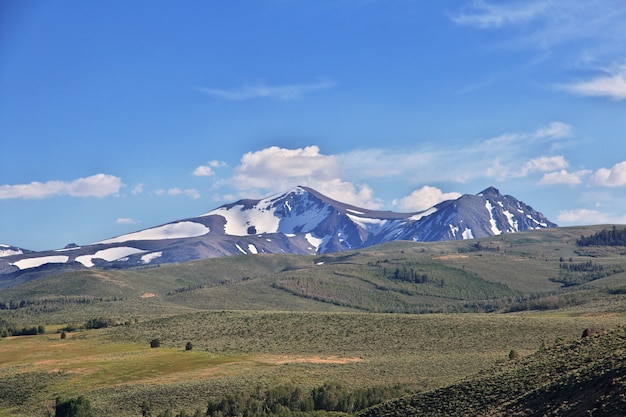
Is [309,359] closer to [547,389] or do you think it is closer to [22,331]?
[547,389]

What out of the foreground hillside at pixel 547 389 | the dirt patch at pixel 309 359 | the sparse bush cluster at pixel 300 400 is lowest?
the sparse bush cluster at pixel 300 400

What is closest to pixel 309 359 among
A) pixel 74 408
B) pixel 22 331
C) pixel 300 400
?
pixel 300 400

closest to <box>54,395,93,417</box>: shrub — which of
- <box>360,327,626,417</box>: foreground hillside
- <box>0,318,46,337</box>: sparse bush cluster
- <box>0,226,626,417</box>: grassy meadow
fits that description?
<box>0,226,626,417</box>: grassy meadow

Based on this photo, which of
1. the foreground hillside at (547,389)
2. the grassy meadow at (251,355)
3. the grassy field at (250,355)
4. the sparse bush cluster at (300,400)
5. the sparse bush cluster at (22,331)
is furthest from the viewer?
the sparse bush cluster at (22,331)

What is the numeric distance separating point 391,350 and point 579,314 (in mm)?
42818

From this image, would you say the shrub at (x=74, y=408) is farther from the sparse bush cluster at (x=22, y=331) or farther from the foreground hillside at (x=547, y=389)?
the sparse bush cluster at (x=22, y=331)

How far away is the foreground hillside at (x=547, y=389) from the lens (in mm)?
37438

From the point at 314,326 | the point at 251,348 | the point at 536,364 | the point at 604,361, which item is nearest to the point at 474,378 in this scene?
the point at 536,364

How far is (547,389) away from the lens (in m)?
42.2

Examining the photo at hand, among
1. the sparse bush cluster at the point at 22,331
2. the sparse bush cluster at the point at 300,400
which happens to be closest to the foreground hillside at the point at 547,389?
the sparse bush cluster at the point at 300,400

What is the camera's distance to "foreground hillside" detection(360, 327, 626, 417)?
37438 mm

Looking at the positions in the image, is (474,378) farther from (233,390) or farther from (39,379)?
(39,379)

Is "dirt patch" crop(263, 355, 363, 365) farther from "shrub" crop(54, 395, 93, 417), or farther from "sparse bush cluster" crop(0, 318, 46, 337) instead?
"sparse bush cluster" crop(0, 318, 46, 337)

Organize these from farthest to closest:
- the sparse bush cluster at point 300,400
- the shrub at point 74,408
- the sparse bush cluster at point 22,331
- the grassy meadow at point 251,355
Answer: the sparse bush cluster at point 22,331, the grassy meadow at point 251,355, the shrub at point 74,408, the sparse bush cluster at point 300,400
